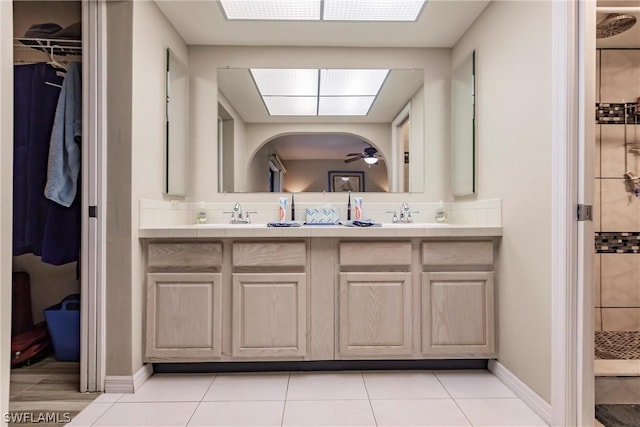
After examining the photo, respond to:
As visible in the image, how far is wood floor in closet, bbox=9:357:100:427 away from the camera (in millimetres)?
1857

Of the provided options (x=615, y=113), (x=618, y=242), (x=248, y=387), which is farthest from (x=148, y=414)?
(x=615, y=113)

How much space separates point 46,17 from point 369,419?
10.1 ft

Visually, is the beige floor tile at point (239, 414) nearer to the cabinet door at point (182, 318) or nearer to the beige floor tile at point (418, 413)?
the cabinet door at point (182, 318)

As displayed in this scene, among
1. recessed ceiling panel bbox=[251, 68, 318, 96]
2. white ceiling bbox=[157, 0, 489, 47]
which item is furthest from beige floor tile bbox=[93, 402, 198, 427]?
white ceiling bbox=[157, 0, 489, 47]

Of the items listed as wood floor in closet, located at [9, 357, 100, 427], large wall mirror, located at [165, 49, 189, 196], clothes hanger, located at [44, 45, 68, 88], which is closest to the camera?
wood floor in closet, located at [9, 357, 100, 427]

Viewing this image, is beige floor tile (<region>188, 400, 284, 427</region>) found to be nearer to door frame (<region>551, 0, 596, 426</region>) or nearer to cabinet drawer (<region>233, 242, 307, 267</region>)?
cabinet drawer (<region>233, 242, 307, 267</region>)

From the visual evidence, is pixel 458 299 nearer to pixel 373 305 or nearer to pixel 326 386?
pixel 373 305

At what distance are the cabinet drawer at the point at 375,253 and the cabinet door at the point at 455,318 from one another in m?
0.17

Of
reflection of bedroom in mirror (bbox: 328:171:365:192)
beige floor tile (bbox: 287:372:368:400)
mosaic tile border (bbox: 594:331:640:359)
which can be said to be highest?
reflection of bedroom in mirror (bbox: 328:171:365:192)

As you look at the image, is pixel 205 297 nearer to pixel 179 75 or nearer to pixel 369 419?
pixel 369 419

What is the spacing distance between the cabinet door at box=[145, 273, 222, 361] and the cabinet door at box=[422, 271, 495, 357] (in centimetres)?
112

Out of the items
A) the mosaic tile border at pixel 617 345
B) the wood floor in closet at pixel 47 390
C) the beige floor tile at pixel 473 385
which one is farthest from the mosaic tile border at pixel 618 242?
the wood floor in closet at pixel 47 390

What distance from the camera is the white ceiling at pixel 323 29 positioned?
2365 millimetres

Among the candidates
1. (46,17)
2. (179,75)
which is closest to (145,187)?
(179,75)
